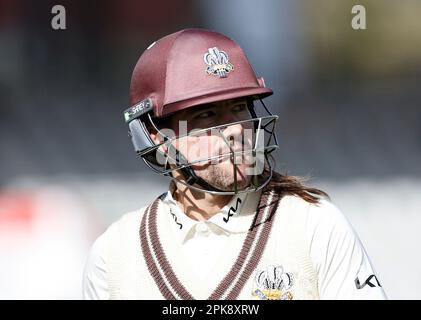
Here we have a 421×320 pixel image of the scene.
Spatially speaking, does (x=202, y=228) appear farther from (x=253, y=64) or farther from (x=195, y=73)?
(x=253, y=64)

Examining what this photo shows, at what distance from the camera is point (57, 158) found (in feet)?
18.8

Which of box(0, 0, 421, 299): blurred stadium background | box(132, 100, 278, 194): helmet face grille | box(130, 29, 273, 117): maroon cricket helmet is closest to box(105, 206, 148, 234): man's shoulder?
box(132, 100, 278, 194): helmet face grille

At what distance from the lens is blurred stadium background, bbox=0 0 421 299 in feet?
18.3

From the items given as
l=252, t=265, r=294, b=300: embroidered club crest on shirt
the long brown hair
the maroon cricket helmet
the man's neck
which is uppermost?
the maroon cricket helmet

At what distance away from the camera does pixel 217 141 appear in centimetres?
251

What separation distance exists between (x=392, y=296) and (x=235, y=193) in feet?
8.12

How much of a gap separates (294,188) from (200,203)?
0.94ft

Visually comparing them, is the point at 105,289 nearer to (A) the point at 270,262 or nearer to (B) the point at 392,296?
(A) the point at 270,262

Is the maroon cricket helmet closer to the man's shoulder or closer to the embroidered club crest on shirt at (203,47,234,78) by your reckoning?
the embroidered club crest on shirt at (203,47,234,78)

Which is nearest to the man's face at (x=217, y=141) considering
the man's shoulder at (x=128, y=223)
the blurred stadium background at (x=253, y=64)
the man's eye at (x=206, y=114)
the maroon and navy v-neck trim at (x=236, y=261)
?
the man's eye at (x=206, y=114)

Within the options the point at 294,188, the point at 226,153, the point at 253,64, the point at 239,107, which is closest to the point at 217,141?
the point at 226,153

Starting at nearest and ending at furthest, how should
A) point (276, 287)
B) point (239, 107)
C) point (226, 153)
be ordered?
point (276, 287) < point (226, 153) < point (239, 107)

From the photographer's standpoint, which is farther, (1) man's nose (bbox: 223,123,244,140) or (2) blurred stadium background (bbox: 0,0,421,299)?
(2) blurred stadium background (bbox: 0,0,421,299)

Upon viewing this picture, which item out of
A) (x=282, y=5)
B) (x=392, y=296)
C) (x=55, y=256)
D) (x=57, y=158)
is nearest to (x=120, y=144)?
(x=57, y=158)
